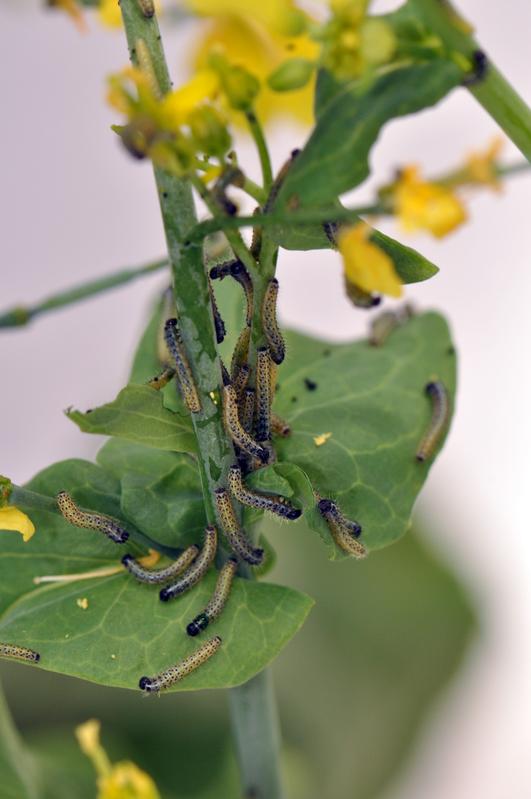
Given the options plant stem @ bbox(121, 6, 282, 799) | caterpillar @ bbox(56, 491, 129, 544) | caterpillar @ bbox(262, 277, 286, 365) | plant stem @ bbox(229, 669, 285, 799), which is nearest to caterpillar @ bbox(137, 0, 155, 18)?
plant stem @ bbox(121, 6, 282, 799)

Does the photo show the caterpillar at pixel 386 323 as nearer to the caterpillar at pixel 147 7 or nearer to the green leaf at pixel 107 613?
the green leaf at pixel 107 613

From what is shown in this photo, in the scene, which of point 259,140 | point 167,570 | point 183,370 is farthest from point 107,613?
point 259,140

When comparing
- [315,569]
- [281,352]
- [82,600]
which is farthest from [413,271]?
[315,569]

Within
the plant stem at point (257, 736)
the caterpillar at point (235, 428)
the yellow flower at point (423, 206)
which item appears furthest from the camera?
the plant stem at point (257, 736)

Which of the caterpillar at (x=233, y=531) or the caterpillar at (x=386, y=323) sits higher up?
the caterpillar at (x=233, y=531)

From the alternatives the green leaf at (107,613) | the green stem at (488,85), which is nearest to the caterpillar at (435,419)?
the green leaf at (107,613)

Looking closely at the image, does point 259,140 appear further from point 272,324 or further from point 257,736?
point 257,736

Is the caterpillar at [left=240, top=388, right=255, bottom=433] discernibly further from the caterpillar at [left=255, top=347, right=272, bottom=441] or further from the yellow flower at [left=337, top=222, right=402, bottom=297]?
the yellow flower at [left=337, top=222, right=402, bottom=297]
